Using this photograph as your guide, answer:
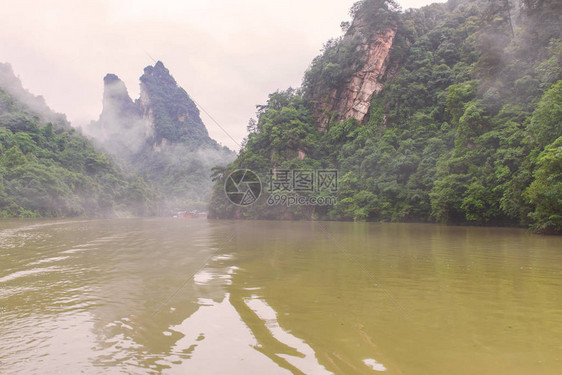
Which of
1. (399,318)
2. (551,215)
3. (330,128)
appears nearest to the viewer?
(399,318)

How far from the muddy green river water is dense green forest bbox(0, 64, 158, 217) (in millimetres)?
42596

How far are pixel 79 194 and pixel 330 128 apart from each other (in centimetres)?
3787

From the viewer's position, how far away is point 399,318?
3.61 metres

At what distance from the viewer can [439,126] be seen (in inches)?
1444

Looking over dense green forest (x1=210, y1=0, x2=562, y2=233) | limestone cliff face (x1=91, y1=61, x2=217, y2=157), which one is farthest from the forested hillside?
dense green forest (x1=210, y1=0, x2=562, y2=233)

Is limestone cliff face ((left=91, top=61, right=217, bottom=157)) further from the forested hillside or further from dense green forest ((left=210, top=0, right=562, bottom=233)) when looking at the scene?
dense green forest ((left=210, top=0, right=562, bottom=233))

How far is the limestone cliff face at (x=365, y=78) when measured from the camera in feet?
144

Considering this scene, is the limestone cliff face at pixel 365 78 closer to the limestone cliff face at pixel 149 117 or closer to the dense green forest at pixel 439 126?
the dense green forest at pixel 439 126

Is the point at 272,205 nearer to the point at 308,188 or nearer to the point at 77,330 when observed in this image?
the point at 308,188

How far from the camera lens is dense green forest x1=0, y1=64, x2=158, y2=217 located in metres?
42.0

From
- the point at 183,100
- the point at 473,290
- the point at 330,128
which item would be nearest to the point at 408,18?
the point at 330,128

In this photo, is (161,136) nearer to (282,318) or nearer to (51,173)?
(51,173)

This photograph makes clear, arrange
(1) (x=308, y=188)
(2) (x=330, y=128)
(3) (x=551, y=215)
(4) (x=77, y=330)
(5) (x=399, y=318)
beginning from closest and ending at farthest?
(4) (x=77, y=330)
(5) (x=399, y=318)
(3) (x=551, y=215)
(1) (x=308, y=188)
(2) (x=330, y=128)

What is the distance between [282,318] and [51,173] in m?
51.5
